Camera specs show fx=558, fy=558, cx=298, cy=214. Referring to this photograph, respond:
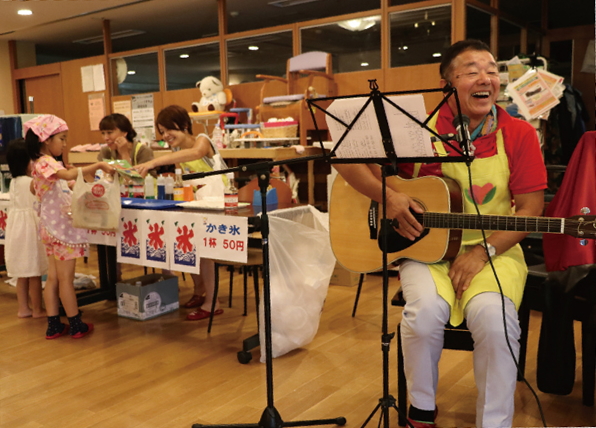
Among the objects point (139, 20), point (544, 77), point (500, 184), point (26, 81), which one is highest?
point (139, 20)

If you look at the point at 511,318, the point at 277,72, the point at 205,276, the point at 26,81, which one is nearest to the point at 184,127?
the point at 205,276

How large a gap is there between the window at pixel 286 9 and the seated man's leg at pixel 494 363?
5.63m

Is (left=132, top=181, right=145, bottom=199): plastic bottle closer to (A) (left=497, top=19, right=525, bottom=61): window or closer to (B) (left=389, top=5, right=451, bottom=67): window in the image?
(B) (left=389, top=5, right=451, bottom=67): window

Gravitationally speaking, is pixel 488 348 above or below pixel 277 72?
below

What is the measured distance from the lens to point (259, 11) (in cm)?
704

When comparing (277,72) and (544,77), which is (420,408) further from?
(277,72)

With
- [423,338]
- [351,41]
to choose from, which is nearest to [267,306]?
[423,338]

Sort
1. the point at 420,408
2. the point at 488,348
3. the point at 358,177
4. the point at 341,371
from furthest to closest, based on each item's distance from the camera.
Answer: the point at 341,371, the point at 358,177, the point at 420,408, the point at 488,348

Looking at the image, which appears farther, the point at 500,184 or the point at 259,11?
the point at 259,11

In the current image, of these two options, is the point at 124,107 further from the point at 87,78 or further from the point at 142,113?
the point at 87,78

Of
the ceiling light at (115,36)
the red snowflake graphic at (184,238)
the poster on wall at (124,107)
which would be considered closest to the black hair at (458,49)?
the red snowflake graphic at (184,238)

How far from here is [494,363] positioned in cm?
163

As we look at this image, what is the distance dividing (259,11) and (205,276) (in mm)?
4667

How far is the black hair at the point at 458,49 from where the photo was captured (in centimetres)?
189
